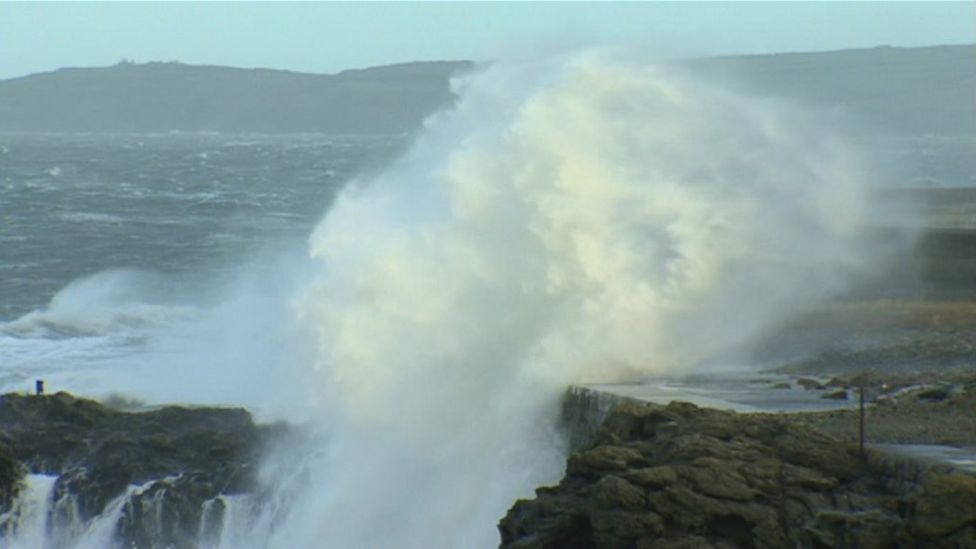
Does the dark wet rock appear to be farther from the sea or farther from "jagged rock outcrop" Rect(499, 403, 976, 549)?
"jagged rock outcrop" Rect(499, 403, 976, 549)

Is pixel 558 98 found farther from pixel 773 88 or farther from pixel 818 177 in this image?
pixel 773 88

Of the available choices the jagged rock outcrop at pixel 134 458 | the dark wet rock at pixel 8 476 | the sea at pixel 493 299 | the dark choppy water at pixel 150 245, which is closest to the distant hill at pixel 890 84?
the dark choppy water at pixel 150 245

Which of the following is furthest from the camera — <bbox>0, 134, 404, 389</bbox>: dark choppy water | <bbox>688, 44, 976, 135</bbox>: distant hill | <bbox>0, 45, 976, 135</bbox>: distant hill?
<bbox>0, 45, 976, 135</bbox>: distant hill

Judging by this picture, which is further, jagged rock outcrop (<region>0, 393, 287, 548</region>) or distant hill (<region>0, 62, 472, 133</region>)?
distant hill (<region>0, 62, 472, 133</region>)

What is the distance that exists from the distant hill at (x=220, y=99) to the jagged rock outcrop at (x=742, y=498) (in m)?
113

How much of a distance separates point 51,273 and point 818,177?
48.8 ft

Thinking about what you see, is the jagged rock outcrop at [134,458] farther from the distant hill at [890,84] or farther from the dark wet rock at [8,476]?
the distant hill at [890,84]

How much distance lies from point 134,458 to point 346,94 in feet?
421

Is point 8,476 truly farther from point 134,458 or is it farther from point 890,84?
point 890,84

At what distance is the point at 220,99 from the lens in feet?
490

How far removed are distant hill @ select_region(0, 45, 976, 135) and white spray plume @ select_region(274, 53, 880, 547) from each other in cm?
8083

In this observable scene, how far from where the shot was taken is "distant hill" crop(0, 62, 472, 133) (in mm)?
135750

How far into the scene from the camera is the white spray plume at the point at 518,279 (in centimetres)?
1485

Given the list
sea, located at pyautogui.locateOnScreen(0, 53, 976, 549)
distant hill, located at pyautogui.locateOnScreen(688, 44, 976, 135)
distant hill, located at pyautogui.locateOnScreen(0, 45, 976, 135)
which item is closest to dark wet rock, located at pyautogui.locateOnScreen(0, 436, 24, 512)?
sea, located at pyautogui.locateOnScreen(0, 53, 976, 549)
